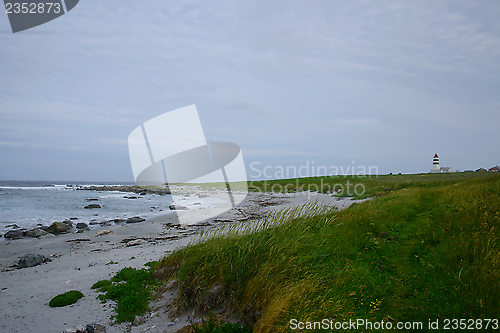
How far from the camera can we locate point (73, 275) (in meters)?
11.1

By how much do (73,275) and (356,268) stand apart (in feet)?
37.4

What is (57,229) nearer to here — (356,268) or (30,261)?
(30,261)

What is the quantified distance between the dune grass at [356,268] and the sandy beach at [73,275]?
1.65 meters

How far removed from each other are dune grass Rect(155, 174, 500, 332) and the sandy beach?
165cm

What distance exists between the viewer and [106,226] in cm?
2592

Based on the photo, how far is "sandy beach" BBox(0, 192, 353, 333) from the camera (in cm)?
720

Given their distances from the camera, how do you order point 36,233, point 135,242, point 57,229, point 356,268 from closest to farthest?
point 356,268
point 135,242
point 36,233
point 57,229

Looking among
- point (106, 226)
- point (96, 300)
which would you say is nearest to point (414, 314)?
point (96, 300)

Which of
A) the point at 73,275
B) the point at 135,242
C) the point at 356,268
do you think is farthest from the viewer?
the point at 135,242

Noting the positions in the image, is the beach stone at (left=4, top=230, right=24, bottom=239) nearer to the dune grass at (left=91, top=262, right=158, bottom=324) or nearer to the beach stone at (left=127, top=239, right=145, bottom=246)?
the beach stone at (left=127, top=239, right=145, bottom=246)

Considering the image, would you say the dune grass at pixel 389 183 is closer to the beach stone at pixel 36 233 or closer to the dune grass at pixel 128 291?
the dune grass at pixel 128 291

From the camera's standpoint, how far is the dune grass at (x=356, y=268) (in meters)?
5.22

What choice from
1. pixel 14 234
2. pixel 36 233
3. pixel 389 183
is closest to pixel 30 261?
pixel 36 233

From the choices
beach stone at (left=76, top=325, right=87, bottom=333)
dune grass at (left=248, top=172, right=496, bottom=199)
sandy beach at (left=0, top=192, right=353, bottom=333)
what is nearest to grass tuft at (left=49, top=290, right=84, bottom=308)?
sandy beach at (left=0, top=192, right=353, bottom=333)
